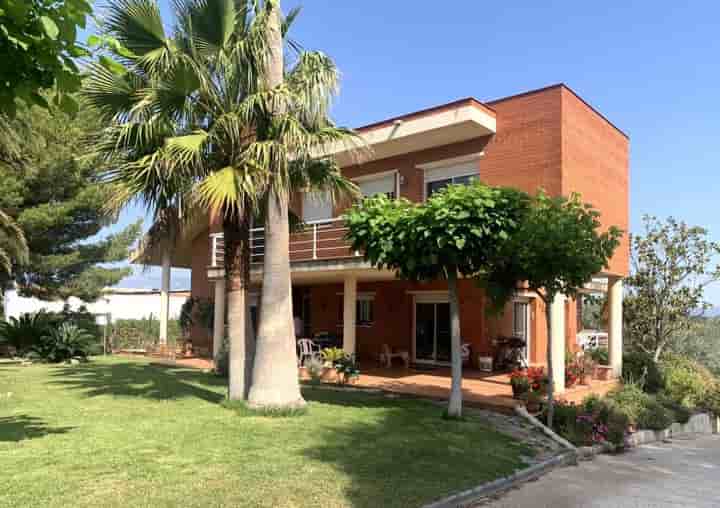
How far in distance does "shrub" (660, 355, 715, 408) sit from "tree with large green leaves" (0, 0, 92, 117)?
15062 mm

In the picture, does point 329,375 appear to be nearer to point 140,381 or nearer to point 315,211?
point 140,381

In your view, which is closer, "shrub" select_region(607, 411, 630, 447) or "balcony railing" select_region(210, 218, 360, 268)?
"shrub" select_region(607, 411, 630, 447)

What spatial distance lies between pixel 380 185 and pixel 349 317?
4.66 m

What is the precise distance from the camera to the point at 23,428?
316 inches

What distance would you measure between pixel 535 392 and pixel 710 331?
12.5 m

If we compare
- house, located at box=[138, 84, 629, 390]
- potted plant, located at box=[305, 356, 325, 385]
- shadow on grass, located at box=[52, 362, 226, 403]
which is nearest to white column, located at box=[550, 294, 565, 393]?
house, located at box=[138, 84, 629, 390]

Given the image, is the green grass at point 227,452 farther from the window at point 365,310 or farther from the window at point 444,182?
the window at point 365,310

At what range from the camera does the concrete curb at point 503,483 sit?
19.3ft

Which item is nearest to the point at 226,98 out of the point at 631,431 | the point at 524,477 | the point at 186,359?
the point at 524,477

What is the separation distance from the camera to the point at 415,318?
18.2 m

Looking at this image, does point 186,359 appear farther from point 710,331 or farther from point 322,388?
point 710,331

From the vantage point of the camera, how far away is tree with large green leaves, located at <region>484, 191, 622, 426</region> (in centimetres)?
899

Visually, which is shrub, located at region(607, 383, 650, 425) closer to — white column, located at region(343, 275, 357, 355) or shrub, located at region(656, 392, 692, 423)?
shrub, located at region(656, 392, 692, 423)

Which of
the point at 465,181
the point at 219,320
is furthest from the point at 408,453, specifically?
the point at 219,320
